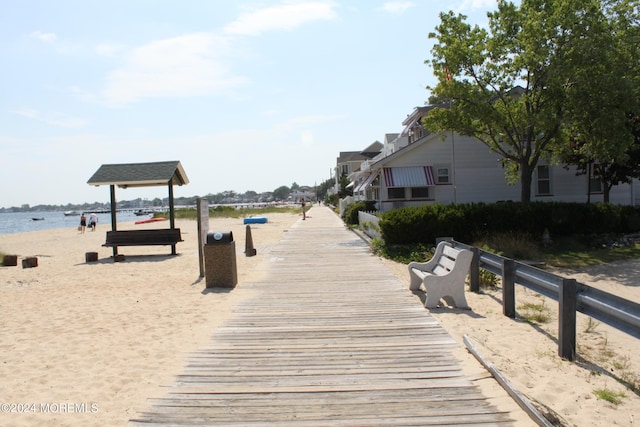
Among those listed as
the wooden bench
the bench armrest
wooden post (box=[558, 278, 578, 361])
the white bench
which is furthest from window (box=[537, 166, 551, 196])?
wooden post (box=[558, 278, 578, 361])

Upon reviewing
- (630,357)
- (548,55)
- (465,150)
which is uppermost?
(548,55)

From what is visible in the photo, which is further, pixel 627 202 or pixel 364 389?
pixel 627 202

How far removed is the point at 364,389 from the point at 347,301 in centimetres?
395

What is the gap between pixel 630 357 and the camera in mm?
5977

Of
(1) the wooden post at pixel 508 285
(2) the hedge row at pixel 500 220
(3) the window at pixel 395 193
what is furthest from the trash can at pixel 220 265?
(3) the window at pixel 395 193

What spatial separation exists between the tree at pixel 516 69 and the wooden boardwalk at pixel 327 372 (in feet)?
42.1

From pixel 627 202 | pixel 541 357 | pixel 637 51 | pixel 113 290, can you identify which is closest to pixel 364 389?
pixel 541 357

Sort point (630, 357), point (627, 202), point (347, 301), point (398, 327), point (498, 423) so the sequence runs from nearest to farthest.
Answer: point (498, 423), point (630, 357), point (398, 327), point (347, 301), point (627, 202)

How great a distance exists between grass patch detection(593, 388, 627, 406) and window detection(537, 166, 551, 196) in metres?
22.9

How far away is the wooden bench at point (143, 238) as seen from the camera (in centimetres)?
1842

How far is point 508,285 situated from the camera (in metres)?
7.45

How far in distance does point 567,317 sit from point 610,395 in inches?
42.4

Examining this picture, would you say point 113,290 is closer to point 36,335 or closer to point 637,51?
point 36,335

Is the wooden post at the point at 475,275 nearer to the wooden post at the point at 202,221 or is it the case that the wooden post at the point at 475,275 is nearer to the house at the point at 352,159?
the wooden post at the point at 202,221
